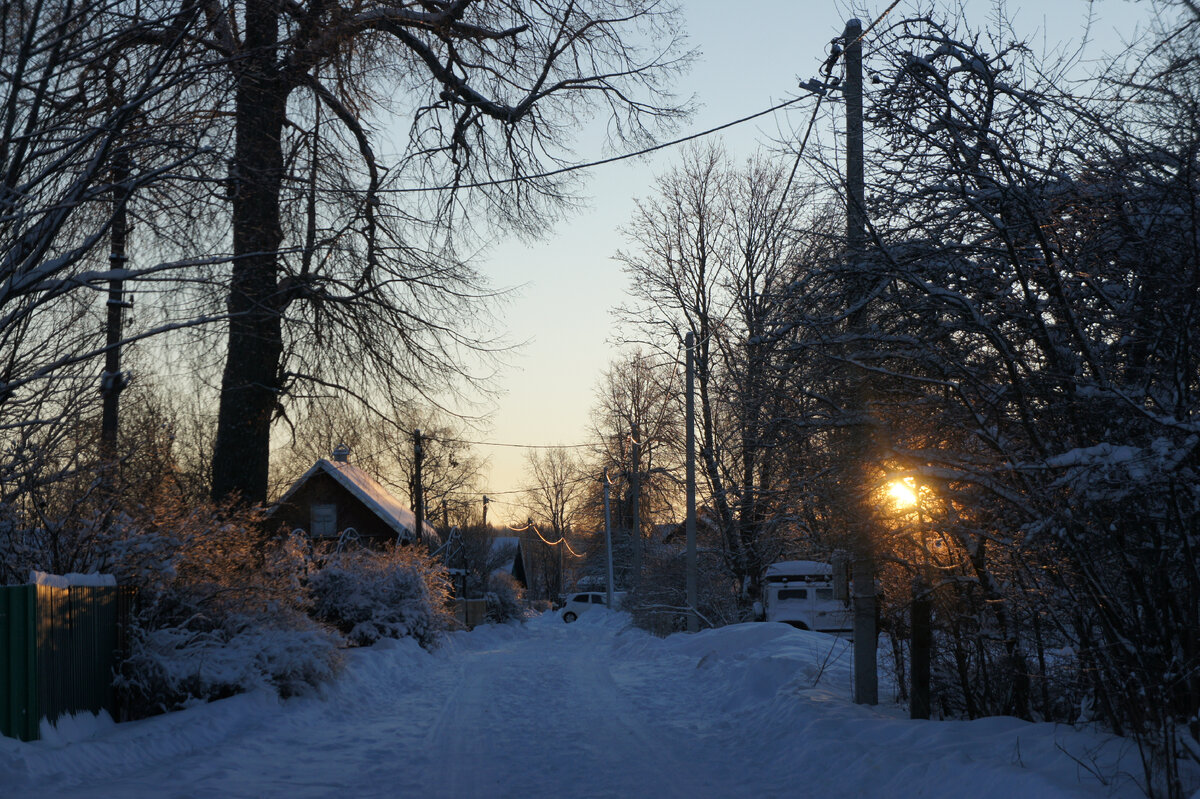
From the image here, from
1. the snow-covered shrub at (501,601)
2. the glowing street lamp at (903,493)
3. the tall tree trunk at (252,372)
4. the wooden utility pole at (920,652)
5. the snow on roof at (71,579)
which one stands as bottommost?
the snow-covered shrub at (501,601)

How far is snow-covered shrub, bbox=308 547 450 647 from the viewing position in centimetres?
Answer: 2089

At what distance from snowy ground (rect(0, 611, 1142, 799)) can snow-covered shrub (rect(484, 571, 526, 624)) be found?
104ft

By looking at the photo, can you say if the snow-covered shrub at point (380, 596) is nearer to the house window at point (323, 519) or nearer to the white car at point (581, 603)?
the house window at point (323, 519)

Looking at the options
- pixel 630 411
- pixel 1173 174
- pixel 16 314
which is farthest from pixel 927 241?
pixel 630 411

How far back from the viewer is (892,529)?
859 centimetres

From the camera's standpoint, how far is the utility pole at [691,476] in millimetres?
23359

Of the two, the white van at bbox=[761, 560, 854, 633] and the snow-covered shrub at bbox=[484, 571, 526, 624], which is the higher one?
the white van at bbox=[761, 560, 854, 633]

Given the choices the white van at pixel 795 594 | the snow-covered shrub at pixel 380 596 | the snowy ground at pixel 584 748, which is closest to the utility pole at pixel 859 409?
the snowy ground at pixel 584 748

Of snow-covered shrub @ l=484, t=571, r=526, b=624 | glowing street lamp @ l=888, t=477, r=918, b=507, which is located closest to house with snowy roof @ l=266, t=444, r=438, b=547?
snow-covered shrub @ l=484, t=571, r=526, b=624

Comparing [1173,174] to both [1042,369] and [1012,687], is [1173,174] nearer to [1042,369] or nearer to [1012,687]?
[1042,369]

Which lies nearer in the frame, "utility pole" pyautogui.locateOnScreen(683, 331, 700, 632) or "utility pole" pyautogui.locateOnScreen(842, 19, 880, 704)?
"utility pole" pyautogui.locateOnScreen(842, 19, 880, 704)

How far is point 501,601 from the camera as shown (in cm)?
4791

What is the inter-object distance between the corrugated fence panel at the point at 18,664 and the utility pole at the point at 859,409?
705cm

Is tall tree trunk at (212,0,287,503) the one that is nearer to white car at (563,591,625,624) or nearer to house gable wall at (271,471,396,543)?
house gable wall at (271,471,396,543)
